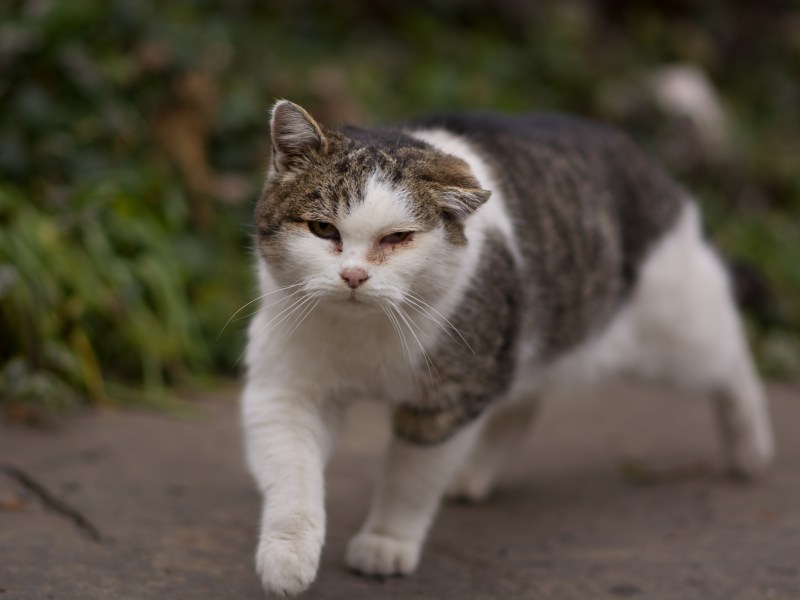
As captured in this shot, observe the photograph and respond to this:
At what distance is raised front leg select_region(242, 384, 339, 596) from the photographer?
252cm

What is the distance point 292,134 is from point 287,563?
1151mm

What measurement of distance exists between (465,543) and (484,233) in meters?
1.11

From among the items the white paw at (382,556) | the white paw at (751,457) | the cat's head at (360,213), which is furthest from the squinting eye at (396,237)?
the white paw at (751,457)

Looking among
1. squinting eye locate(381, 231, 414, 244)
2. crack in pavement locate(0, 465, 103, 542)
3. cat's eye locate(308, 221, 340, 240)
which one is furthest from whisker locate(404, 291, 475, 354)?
crack in pavement locate(0, 465, 103, 542)

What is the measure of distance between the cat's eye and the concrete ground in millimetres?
1000

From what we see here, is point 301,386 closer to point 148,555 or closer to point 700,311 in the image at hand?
point 148,555

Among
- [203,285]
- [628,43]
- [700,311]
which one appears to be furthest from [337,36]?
[700,311]

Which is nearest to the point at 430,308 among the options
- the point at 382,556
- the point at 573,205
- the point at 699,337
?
the point at 382,556

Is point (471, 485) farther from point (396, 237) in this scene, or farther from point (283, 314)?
point (396, 237)

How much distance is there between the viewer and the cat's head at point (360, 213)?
2.58m

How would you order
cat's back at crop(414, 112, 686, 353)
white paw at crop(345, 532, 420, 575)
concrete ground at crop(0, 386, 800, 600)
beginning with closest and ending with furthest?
1. concrete ground at crop(0, 386, 800, 600)
2. white paw at crop(345, 532, 420, 575)
3. cat's back at crop(414, 112, 686, 353)

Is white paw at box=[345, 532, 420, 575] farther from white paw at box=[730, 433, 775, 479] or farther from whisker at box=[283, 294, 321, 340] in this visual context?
white paw at box=[730, 433, 775, 479]

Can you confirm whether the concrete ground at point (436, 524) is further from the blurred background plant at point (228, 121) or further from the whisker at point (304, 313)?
the whisker at point (304, 313)

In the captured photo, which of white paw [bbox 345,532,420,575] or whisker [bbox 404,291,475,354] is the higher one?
whisker [bbox 404,291,475,354]
